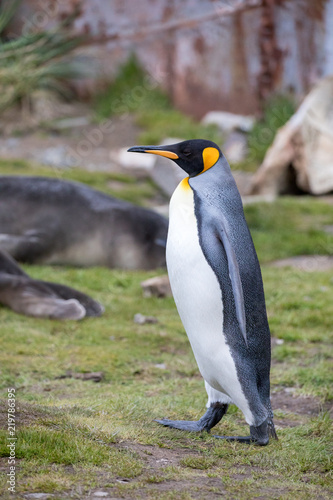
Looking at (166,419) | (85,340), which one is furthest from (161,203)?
(166,419)

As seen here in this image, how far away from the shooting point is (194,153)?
3.33m

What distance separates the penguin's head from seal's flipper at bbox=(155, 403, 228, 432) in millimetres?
1163

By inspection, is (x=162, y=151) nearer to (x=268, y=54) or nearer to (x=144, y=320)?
(x=144, y=320)

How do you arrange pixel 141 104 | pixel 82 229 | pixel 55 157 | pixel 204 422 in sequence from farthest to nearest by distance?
pixel 141 104 < pixel 55 157 < pixel 82 229 < pixel 204 422

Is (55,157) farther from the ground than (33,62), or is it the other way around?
(33,62)

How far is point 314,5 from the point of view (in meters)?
11.6

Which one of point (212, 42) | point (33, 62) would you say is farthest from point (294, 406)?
point (212, 42)

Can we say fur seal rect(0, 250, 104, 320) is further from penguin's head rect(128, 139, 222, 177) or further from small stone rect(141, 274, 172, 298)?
penguin's head rect(128, 139, 222, 177)

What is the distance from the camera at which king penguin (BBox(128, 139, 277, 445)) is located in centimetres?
313

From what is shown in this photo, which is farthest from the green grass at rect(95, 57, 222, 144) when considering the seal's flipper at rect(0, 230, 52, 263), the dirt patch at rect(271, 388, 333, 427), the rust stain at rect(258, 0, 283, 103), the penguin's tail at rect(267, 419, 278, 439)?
the penguin's tail at rect(267, 419, 278, 439)

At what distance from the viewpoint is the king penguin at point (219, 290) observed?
313 centimetres

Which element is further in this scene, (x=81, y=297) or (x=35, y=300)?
(x=81, y=297)

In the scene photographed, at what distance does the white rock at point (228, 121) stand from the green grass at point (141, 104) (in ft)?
0.64

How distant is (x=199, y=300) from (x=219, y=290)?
11cm
